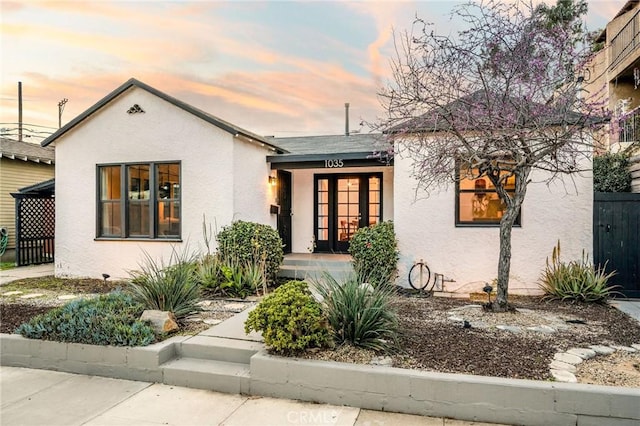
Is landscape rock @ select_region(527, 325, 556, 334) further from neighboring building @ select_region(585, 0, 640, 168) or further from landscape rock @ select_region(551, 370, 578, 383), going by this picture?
neighboring building @ select_region(585, 0, 640, 168)

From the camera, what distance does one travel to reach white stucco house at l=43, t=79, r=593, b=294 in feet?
23.9

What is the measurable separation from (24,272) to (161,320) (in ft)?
26.0

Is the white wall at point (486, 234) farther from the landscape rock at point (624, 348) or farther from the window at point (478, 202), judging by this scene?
the landscape rock at point (624, 348)

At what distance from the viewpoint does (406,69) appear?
5.21m

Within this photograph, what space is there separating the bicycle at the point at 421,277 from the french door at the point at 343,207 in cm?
272

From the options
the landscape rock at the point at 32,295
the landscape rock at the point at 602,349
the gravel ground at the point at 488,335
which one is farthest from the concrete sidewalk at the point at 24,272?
the landscape rock at the point at 602,349

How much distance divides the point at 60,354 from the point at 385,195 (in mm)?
7732

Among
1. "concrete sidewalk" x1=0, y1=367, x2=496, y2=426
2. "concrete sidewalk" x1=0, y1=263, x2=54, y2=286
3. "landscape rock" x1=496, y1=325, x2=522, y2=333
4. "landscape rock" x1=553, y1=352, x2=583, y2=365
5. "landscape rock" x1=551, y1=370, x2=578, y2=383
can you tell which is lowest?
"concrete sidewalk" x1=0, y1=367, x2=496, y2=426

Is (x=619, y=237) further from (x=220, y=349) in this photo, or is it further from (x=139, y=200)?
(x=139, y=200)

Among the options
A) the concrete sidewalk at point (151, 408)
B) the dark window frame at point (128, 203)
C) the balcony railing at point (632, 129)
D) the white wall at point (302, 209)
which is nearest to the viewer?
the concrete sidewalk at point (151, 408)

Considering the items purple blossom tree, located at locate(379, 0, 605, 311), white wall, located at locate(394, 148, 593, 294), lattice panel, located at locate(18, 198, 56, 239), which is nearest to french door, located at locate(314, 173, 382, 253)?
white wall, located at locate(394, 148, 593, 294)

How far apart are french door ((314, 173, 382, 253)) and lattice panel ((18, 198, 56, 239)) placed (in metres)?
7.90

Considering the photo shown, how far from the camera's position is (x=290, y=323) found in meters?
3.73

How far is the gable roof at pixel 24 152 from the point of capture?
12852mm
